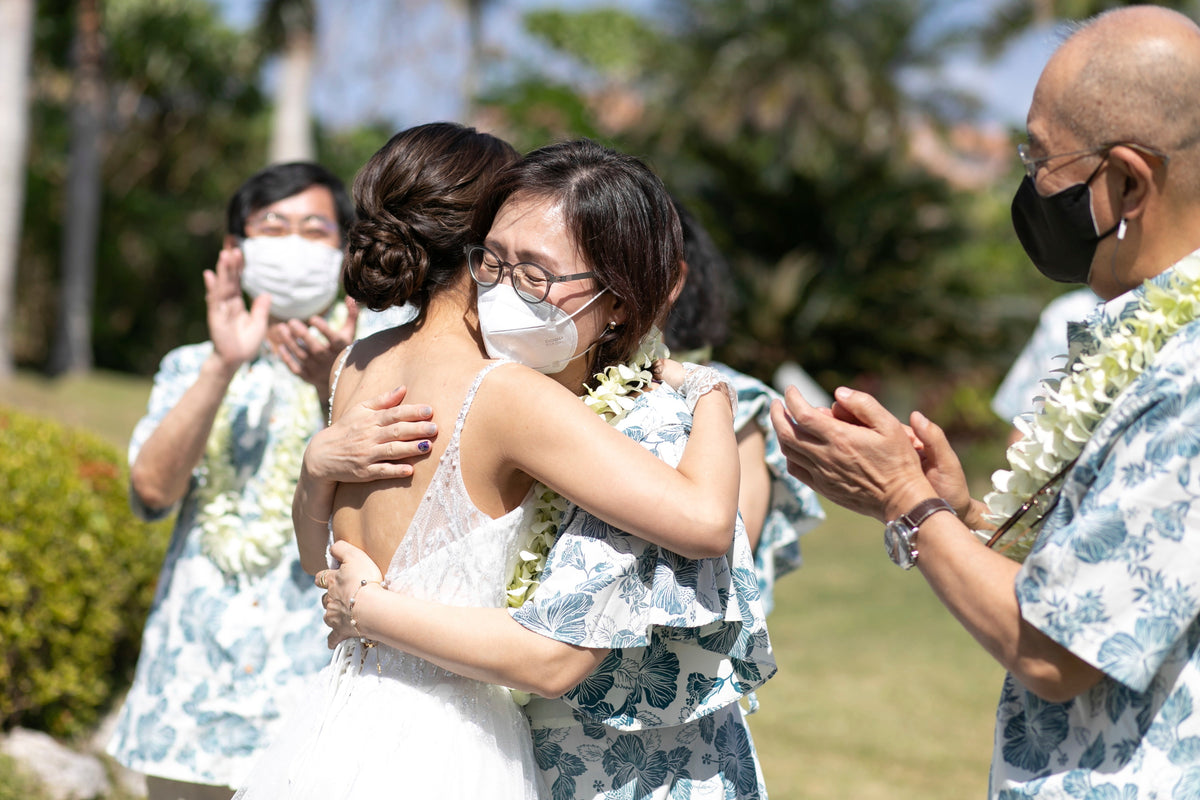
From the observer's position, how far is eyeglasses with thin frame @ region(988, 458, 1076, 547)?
190 cm

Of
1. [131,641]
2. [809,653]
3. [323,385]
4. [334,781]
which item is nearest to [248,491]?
[323,385]

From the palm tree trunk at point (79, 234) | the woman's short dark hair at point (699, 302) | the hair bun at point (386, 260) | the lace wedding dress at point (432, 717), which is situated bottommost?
the palm tree trunk at point (79, 234)

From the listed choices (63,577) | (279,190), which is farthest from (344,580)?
(63,577)

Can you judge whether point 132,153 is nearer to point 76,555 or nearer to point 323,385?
point 76,555

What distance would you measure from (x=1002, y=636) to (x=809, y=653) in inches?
248

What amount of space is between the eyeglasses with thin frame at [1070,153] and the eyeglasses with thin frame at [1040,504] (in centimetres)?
49

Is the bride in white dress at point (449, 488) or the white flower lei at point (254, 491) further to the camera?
the white flower lei at point (254, 491)

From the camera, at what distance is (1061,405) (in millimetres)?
1921

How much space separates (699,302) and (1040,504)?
1.67m

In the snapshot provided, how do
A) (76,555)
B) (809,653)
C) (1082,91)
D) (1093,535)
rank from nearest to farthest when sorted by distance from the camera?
(1093,535) < (1082,91) < (76,555) < (809,653)

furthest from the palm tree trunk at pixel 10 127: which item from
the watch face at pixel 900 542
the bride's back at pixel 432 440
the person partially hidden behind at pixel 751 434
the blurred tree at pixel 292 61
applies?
the watch face at pixel 900 542

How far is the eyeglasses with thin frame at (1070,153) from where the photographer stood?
175 cm

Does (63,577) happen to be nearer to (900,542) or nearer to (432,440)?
(432,440)

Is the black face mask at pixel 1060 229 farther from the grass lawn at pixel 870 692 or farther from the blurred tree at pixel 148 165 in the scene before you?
the blurred tree at pixel 148 165
